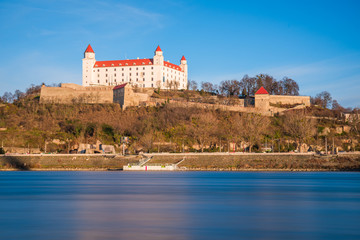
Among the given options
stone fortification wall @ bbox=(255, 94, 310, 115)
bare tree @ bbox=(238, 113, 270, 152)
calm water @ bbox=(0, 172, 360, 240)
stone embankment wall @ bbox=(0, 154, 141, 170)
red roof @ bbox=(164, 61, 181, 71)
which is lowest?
calm water @ bbox=(0, 172, 360, 240)

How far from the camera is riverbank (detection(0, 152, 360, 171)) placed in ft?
193

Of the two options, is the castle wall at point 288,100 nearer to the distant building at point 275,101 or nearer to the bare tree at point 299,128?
the distant building at point 275,101

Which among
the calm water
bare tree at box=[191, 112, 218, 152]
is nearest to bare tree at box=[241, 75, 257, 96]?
bare tree at box=[191, 112, 218, 152]

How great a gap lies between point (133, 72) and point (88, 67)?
1221 centimetres

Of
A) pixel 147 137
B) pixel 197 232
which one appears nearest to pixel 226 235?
pixel 197 232

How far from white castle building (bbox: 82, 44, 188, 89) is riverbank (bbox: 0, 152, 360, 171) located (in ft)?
166

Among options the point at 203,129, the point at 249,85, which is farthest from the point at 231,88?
the point at 203,129

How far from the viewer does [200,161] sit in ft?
205

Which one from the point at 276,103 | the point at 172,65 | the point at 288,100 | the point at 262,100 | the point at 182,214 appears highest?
the point at 172,65

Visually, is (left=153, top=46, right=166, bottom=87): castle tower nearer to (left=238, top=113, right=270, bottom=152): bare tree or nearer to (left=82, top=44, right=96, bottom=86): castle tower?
(left=82, top=44, right=96, bottom=86): castle tower

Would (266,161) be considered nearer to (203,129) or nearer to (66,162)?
(203,129)

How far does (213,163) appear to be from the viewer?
6206cm

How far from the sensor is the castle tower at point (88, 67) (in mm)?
117688

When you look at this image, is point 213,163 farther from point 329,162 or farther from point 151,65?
point 151,65
